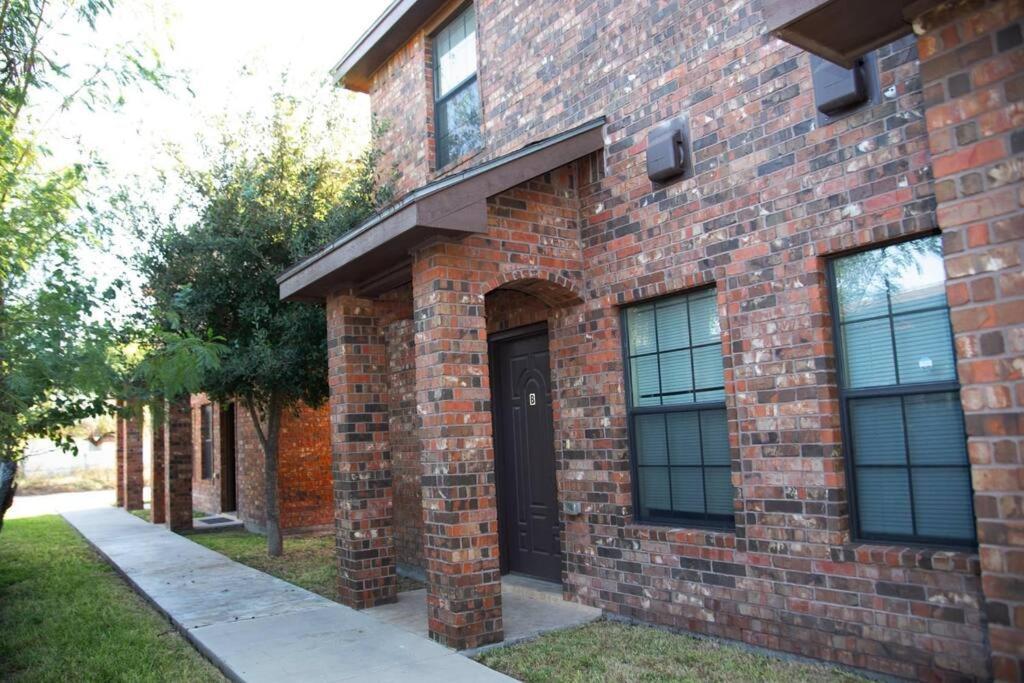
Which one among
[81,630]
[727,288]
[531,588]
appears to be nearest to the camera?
[727,288]

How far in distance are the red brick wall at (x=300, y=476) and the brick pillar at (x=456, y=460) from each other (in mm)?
8170

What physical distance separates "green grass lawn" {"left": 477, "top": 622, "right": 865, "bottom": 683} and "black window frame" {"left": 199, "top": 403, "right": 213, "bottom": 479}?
44.0 feet

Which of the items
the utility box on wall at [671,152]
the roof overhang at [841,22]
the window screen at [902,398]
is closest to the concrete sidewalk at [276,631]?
the window screen at [902,398]

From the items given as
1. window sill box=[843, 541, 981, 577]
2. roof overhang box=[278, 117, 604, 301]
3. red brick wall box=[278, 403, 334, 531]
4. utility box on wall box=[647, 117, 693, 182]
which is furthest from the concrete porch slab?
red brick wall box=[278, 403, 334, 531]

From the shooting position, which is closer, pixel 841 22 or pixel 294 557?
pixel 841 22

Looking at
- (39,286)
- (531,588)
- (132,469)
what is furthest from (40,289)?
(132,469)

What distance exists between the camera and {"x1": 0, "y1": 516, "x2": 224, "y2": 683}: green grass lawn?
5.75 metres

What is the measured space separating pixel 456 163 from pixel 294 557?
19.9 ft

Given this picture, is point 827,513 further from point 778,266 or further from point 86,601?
point 86,601

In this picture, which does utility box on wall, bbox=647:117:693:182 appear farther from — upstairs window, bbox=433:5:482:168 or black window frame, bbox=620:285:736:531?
upstairs window, bbox=433:5:482:168

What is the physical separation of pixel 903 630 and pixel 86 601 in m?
8.12

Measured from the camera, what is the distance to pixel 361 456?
24.8ft

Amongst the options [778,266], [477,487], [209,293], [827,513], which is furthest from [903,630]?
[209,293]

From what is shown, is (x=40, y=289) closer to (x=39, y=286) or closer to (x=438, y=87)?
(x=39, y=286)
